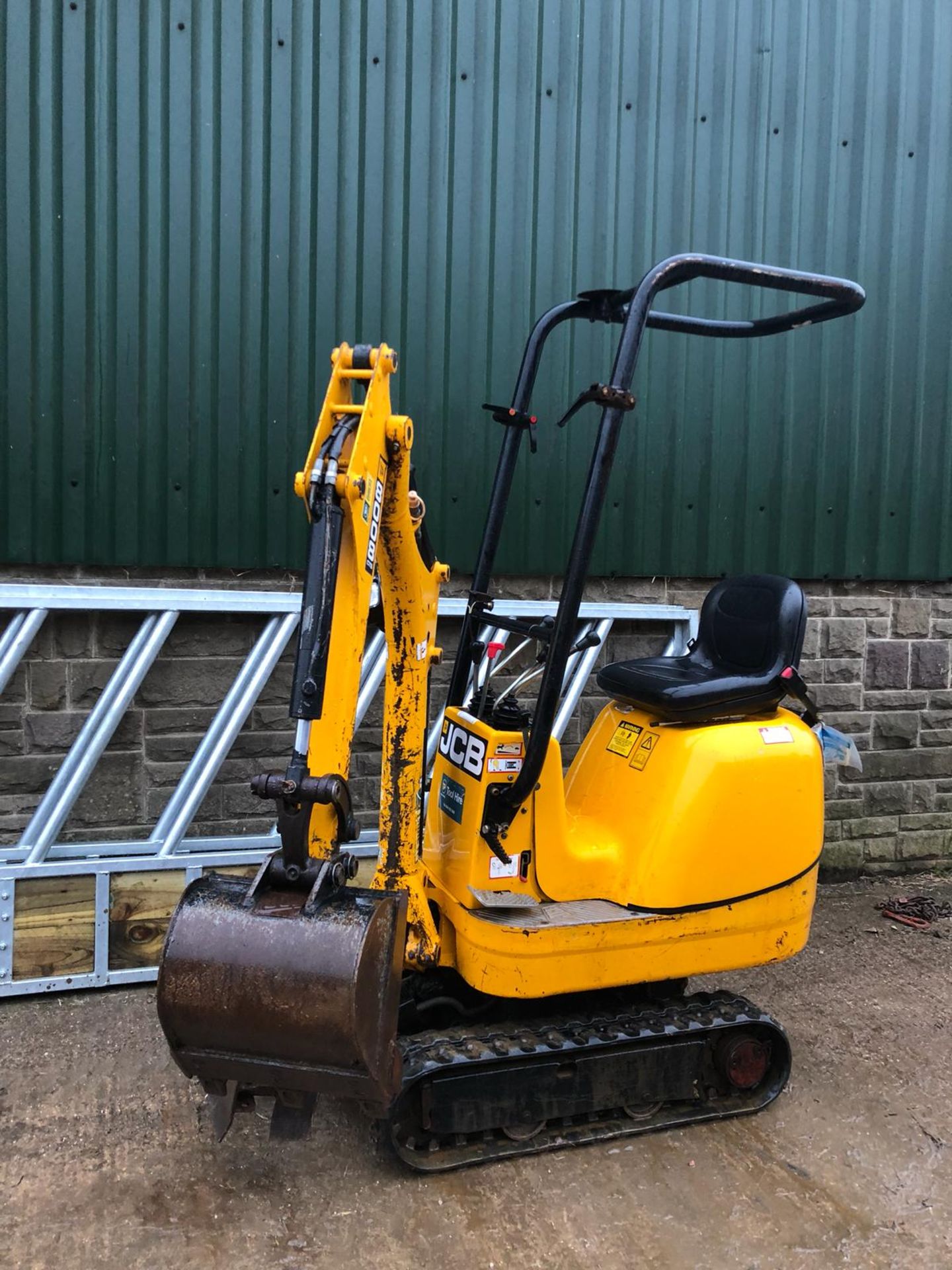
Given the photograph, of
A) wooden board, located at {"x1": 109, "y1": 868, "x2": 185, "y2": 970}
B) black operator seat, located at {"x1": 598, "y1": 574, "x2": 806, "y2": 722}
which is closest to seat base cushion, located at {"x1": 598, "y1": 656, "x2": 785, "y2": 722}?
black operator seat, located at {"x1": 598, "y1": 574, "x2": 806, "y2": 722}

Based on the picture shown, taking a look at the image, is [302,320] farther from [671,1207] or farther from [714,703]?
[671,1207]

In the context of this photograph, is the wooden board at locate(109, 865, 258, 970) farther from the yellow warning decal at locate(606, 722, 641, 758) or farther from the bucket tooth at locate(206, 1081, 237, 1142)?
the yellow warning decal at locate(606, 722, 641, 758)

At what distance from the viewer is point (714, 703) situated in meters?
3.14

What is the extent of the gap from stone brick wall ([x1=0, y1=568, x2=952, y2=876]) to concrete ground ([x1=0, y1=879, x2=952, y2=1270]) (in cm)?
120

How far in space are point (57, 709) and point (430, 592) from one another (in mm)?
2316

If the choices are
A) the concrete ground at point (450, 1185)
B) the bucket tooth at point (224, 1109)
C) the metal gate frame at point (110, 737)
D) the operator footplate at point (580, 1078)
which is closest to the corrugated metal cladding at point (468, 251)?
the metal gate frame at point (110, 737)

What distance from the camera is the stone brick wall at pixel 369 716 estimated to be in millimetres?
4391

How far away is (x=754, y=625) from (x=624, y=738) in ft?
2.05

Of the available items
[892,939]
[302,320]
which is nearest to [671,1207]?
[892,939]

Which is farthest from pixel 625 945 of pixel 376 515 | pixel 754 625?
pixel 376 515

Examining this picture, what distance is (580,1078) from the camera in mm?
3004

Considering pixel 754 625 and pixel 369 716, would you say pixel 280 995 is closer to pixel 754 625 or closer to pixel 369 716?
pixel 754 625

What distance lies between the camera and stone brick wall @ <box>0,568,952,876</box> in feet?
14.4

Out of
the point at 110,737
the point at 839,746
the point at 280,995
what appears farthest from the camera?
the point at 110,737
